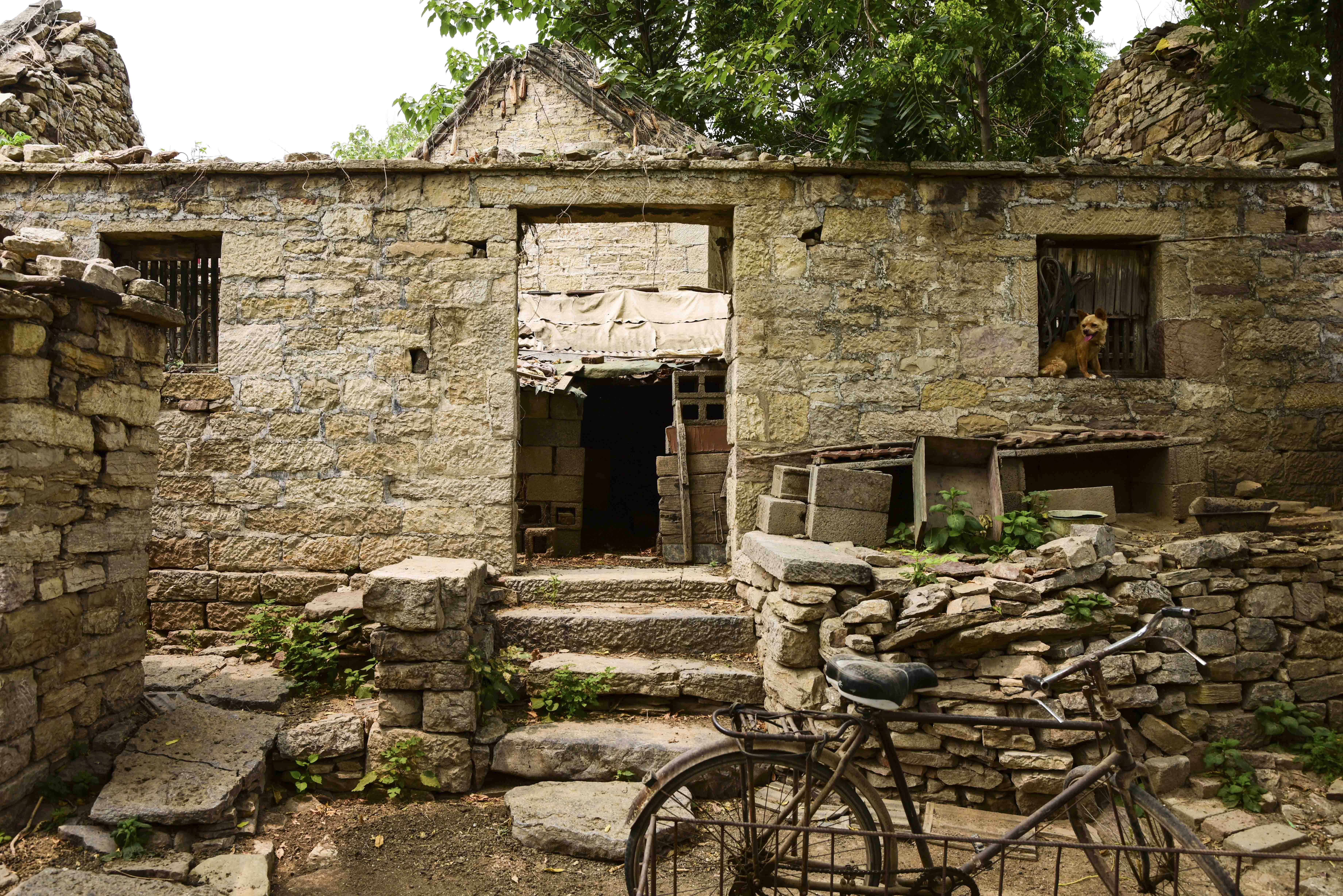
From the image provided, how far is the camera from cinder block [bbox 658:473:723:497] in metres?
6.89

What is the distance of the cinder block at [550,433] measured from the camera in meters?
7.76

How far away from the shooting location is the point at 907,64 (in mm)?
7734

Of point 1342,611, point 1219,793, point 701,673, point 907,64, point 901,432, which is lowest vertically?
→ point 1219,793


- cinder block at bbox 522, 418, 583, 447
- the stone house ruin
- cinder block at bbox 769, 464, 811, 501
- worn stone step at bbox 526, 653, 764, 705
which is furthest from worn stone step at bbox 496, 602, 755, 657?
cinder block at bbox 522, 418, 583, 447

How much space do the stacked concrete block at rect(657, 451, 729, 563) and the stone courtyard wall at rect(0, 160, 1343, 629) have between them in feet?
2.86

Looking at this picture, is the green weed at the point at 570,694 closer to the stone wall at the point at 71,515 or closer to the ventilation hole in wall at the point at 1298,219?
the stone wall at the point at 71,515

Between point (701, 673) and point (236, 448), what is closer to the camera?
point (701, 673)

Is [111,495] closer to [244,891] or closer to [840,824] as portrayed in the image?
[244,891]

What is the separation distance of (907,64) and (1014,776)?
6.36 meters

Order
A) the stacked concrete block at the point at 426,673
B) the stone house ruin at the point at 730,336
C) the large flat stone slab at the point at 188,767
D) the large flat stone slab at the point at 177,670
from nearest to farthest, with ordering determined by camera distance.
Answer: the large flat stone slab at the point at 188,767 → the stacked concrete block at the point at 426,673 → the large flat stone slab at the point at 177,670 → the stone house ruin at the point at 730,336

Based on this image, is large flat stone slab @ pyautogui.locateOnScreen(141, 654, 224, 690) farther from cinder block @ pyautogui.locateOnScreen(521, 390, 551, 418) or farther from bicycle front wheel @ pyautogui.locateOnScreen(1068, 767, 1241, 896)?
bicycle front wheel @ pyautogui.locateOnScreen(1068, 767, 1241, 896)

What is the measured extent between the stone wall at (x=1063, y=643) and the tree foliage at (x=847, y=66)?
3.34m

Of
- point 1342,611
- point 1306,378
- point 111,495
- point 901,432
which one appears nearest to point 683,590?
point 901,432

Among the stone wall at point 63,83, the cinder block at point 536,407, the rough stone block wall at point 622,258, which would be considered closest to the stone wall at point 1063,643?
the cinder block at point 536,407
